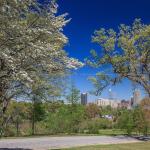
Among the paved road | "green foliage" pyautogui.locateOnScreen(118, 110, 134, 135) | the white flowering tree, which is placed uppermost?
the white flowering tree

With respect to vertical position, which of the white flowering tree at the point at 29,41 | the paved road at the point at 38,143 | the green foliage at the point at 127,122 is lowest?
the paved road at the point at 38,143

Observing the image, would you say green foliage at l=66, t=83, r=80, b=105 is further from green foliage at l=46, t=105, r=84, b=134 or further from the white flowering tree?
the white flowering tree

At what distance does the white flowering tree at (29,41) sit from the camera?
13.9 meters

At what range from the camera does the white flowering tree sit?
13883mm

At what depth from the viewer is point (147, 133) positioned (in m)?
56.0

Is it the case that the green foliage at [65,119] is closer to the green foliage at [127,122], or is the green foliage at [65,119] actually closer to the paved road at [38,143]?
the green foliage at [127,122]

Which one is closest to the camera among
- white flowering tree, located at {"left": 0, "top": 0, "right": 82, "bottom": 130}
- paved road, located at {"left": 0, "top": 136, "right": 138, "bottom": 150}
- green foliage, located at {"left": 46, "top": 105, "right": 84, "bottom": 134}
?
white flowering tree, located at {"left": 0, "top": 0, "right": 82, "bottom": 130}

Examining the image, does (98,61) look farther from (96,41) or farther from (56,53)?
(56,53)

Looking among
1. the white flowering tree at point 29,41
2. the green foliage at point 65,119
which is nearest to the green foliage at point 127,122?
the green foliage at point 65,119

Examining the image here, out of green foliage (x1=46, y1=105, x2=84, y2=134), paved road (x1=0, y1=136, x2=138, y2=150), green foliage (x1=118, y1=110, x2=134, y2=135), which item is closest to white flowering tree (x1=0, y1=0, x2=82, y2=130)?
paved road (x1=0, y1=136, x2=138, y2=150)

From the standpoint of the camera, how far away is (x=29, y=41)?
1479cm

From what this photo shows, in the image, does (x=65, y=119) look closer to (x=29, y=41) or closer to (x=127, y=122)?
(x=127, y=122)

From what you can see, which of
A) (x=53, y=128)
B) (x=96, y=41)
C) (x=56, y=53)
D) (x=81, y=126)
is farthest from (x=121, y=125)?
(x=56, y=53)

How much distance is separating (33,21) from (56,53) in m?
1.53
